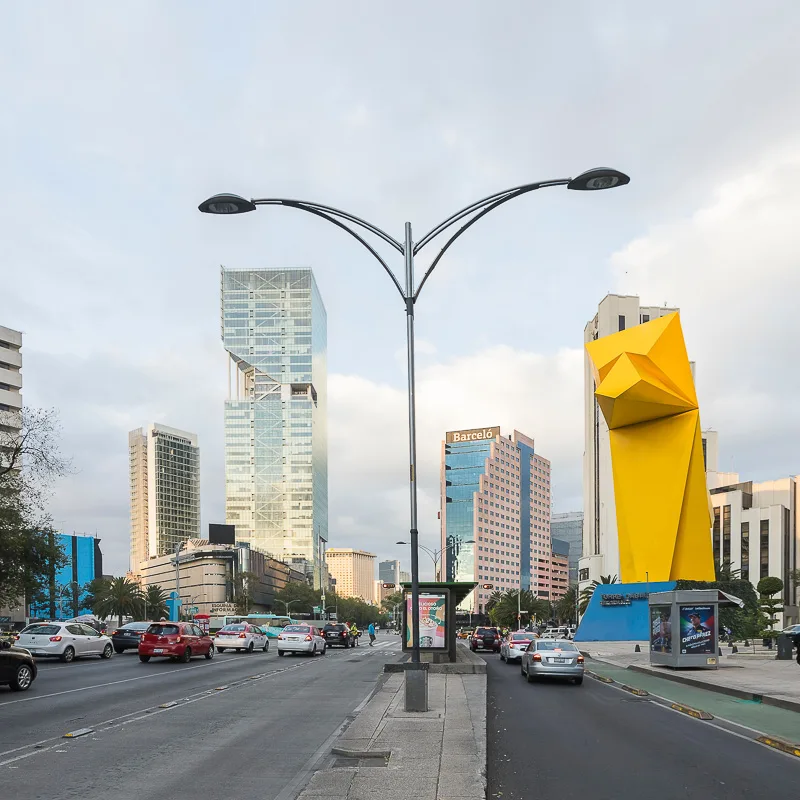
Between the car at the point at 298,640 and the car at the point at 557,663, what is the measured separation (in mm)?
18825

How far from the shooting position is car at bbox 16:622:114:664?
3403 cm

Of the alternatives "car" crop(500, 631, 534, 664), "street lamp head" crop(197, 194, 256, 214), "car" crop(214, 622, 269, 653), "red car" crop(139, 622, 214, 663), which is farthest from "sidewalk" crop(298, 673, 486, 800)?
"car" crop(214, 622, 269, 653)

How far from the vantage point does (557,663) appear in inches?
983

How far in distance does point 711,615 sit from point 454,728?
1950cm

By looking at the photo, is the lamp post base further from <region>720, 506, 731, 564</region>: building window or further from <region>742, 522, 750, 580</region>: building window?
<region>720, 506, 731, 564</region>: building window

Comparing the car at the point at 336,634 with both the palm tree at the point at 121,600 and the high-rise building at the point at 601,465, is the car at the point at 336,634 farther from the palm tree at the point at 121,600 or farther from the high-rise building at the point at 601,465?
the high-rise building at the point at 601,465

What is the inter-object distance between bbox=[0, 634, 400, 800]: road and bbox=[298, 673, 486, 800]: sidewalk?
50cm

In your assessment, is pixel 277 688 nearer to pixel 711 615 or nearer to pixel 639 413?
pixel 711 615

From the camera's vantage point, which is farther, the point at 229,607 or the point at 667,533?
the point at 229,607

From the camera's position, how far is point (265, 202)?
16.8 metres

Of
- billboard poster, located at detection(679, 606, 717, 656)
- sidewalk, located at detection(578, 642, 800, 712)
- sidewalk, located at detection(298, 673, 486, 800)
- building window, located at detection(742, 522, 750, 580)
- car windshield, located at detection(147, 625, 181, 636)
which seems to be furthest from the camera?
building window, located at detection(742, 522, 750, 580)

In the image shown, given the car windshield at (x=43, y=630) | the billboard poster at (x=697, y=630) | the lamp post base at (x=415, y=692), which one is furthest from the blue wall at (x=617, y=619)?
the lamp post base at (x=415, y=692)

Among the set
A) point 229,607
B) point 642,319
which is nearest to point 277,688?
point 642,319

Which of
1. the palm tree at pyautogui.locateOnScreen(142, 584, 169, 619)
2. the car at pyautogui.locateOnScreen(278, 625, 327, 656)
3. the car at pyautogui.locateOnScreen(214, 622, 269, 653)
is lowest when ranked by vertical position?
the palm tree at pyautogui.locateOnScreen(142, 584, 169, 619)
